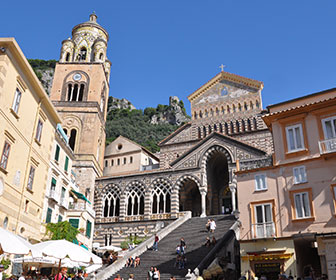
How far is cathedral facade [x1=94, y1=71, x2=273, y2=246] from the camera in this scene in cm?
2931

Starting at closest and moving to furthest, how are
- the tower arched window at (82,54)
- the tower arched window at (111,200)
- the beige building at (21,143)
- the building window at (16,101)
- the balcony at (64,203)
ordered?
the beige building at (21,143) < the building window at (16,101) < the balcony at (64,203) < the tower arched window at (111,200) < the tower arched window at (82,54)

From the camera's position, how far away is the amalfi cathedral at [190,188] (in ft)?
50.1

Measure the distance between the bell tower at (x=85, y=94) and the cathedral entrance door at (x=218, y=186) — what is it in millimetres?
10585

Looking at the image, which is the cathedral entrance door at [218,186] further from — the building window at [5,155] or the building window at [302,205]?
the building window at [5,155]

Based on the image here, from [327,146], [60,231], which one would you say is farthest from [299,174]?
[60,231]

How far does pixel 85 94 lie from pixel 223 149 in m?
15.9

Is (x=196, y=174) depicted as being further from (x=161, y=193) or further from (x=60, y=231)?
(x=60, y=231)

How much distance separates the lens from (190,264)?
54.1 feet

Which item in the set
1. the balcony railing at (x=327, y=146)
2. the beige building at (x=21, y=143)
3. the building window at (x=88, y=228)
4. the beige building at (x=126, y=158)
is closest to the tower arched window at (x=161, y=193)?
the building window at (x=88, y=228)

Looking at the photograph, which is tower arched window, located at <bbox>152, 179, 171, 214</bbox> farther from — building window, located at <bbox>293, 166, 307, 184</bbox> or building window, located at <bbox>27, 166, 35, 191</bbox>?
building window, located at <bbox>293, 166, 307, 184</bbox>

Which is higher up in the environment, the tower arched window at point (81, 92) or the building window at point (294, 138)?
the tower arched window at point (81, 92)

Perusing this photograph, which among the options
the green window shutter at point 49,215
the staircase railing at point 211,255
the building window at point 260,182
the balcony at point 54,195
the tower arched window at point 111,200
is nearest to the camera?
the staircase railing at point 211,255

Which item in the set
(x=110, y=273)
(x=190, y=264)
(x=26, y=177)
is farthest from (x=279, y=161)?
(x=26, y=177)

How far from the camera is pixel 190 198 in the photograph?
32.4m
